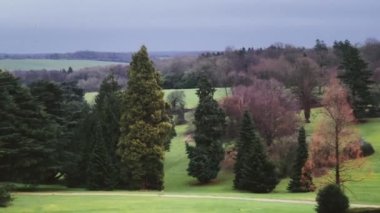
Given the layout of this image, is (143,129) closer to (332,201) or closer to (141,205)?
(141,205)

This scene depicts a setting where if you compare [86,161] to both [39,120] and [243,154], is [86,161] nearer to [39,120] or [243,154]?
[39,120]

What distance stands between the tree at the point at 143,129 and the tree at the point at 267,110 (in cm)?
1853

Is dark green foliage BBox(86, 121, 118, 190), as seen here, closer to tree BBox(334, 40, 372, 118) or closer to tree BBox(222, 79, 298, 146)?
tree BBox(222, 79, 298, 146)

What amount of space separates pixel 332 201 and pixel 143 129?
25217 mm

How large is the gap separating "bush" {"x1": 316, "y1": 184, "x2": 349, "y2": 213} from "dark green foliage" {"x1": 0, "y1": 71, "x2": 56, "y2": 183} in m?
26.9

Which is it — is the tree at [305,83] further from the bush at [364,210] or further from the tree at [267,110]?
the bush at [364,210]

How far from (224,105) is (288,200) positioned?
35.3 meters

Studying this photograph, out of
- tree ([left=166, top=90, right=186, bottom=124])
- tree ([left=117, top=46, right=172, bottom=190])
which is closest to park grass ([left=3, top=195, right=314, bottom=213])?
tree ([left=117, top=46, right=172, bottom=190])

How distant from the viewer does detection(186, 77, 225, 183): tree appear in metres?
60.7

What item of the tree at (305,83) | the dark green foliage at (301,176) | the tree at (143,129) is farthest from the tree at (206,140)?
the tree at (305,83)

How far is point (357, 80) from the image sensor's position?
80.1m

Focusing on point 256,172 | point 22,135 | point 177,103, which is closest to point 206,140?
point 256,172

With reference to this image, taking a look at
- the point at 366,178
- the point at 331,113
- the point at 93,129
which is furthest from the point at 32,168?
the point at 366,178

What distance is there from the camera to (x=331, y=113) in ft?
131
